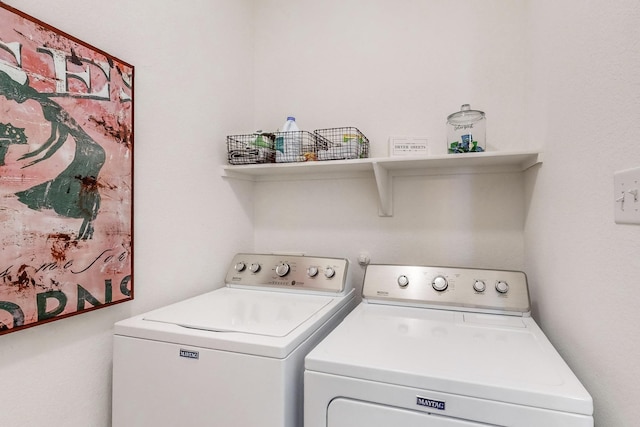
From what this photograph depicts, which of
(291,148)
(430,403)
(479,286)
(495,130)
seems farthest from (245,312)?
(495,130)

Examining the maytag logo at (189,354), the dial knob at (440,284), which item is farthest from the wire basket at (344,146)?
the maytag logo at (189,354)

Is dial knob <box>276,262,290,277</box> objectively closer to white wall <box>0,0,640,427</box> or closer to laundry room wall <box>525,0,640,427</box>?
white wall <box>0,0,640,427</box>

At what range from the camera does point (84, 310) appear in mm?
1104

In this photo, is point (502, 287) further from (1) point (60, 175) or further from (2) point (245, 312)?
(1) point (60, 175)

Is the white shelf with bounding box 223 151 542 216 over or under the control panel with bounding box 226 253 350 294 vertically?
over

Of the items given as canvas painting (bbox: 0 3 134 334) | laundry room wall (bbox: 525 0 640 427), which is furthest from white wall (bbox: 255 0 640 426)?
canvas painting (bbox: 0 3 134 334)

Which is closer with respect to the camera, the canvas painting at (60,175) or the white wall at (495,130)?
the white wall at (495,130)

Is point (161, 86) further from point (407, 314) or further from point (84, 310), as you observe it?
point (407, 314)

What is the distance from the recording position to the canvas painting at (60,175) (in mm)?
916

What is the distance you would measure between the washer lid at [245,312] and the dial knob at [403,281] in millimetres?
324

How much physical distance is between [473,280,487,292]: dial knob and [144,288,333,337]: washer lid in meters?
0.62

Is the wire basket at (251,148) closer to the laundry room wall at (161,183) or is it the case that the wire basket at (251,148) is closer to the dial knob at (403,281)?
the laundry room wall at (161,183)

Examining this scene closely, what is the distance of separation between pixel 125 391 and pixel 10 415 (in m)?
0.29

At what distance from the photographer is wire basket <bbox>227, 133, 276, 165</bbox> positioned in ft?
5.97
